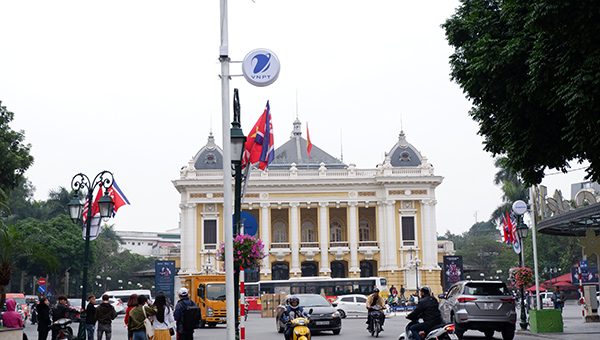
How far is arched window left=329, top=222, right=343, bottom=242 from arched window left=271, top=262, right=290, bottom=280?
20.2 ft

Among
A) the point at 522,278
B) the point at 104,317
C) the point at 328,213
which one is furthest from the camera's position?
the point at 328,213

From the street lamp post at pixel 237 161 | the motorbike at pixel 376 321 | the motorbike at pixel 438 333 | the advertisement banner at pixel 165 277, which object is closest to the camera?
the street lamp post at pixel 237 161

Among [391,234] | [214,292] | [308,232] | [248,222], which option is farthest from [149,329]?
[308,232]

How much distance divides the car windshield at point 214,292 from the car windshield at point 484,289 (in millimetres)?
14946

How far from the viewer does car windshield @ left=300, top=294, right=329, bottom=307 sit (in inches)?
936

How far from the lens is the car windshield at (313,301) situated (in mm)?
23766

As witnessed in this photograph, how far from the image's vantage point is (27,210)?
73812mm

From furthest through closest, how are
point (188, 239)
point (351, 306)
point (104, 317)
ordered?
1. point (188, 239)
2. point (351, 306)
3. point (104, 317)

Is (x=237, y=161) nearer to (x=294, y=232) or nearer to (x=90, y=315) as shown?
(x=90, y=315)

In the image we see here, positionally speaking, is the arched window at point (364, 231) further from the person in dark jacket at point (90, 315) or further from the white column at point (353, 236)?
the person in dark jacket at point (90, 315)

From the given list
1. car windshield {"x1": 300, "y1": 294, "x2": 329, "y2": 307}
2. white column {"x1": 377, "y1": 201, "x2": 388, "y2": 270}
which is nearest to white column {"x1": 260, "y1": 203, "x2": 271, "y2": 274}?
white column {"x1": 377, "y1": 201, "x2": 388, "y2": 270}

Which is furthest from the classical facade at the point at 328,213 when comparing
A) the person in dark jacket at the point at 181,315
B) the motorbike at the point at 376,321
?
the person in dark jacket at the point at 181,315

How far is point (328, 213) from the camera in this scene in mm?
69688

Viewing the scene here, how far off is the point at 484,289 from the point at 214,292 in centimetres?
1553
